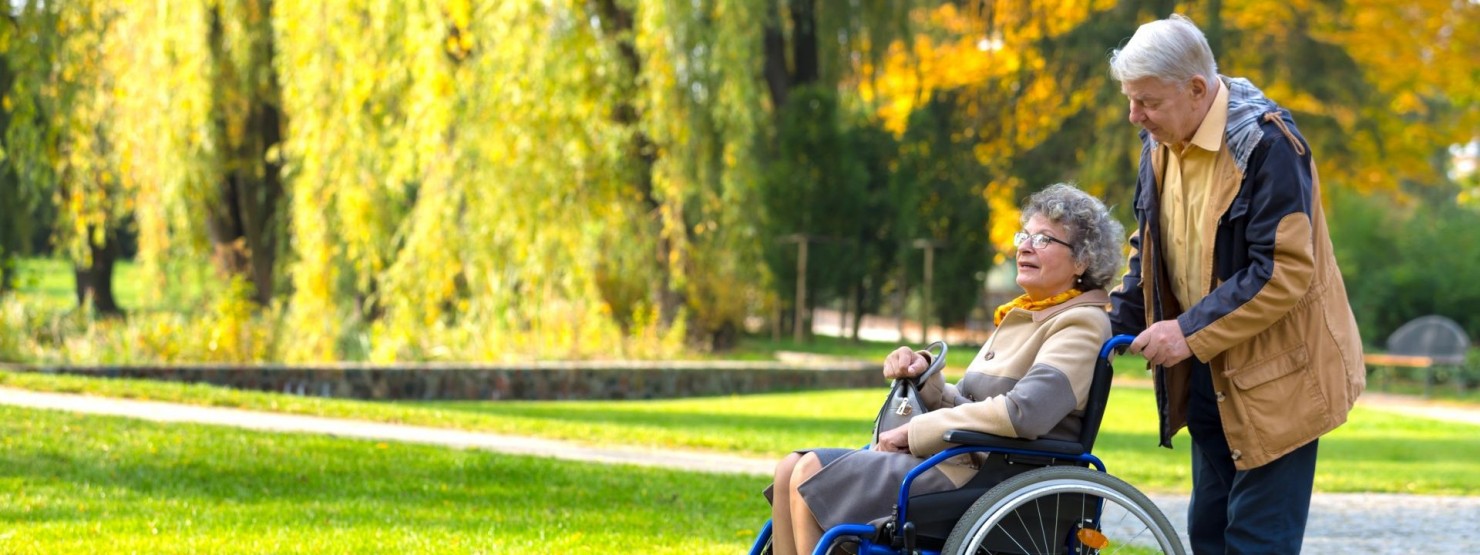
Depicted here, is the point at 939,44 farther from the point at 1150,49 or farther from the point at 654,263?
the point at 1150,49

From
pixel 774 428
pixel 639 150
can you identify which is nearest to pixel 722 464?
pixel 774 428

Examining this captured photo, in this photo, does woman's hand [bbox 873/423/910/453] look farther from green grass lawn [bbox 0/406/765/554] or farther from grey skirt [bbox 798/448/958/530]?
green grass lawn [bbox 0/406/765/554]

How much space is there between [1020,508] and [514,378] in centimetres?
986

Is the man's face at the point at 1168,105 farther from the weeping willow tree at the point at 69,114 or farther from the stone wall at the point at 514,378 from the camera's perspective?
the weeping willow tree at the point at 69,114

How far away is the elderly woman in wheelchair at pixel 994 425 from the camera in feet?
11.9

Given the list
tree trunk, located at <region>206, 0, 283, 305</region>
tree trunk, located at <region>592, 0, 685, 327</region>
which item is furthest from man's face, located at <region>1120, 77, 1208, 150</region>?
tree trunk, located at <region>206, 0, 283, 305</region>

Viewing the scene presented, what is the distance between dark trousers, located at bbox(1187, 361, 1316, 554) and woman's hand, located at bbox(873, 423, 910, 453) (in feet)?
2.13

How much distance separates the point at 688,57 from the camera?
541 inches

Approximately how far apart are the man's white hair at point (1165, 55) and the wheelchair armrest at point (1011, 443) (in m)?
0.80

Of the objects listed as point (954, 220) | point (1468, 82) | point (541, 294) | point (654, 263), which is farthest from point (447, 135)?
point (1468, 82)

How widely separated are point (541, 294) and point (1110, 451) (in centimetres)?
558

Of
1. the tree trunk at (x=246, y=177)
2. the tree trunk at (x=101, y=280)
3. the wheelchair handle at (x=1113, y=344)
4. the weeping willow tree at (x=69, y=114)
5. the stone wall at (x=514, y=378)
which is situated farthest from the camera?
the tree trunk at (x=101, y=280)

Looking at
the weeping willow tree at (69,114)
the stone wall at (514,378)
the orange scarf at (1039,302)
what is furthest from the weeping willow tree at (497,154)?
the orange scarf at (1039,302)

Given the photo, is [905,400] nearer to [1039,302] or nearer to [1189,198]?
[1039,302]
